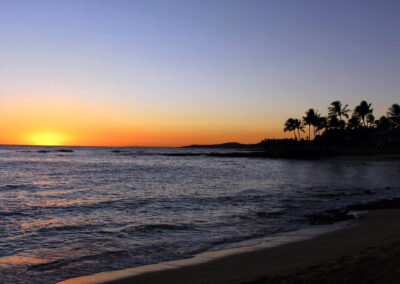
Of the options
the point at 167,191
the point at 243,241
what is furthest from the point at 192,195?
the point at 243,241

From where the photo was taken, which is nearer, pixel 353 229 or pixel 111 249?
pixel 111 249

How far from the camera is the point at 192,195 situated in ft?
69.9

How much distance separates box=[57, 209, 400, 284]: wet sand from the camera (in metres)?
6.57

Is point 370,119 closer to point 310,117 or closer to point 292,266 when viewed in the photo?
point 310,117

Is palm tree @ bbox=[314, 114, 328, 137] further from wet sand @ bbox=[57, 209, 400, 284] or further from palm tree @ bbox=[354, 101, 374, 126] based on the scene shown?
wet sand @ bbox=[57, 209, 400, 284]

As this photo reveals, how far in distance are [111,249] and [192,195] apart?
1184 centimetres

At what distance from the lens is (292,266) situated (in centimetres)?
764

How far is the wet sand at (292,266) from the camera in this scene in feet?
21.5

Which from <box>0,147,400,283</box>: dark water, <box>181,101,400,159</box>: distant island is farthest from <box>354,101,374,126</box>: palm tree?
<box>0,147,400,283</box>: dark water

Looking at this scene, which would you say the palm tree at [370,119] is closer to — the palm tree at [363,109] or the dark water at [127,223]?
the palm tree at [363,109]

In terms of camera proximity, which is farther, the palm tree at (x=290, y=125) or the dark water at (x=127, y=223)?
the palm tree at (x=290, y=125)

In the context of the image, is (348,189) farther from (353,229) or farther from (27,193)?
(27,193)

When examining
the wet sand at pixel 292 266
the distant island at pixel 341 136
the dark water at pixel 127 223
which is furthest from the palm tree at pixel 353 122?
the wet sand at pixel 292 266

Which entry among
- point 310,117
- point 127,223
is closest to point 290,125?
point 310,117
